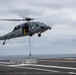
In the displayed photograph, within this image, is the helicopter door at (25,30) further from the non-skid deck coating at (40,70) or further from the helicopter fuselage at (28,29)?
the non-skid deck coating at (40,70)

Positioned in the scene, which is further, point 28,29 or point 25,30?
point 25,30

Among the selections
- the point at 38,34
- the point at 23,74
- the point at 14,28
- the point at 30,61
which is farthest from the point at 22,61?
the point at 23,74

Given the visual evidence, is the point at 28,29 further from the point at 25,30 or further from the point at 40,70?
the point at 40,70

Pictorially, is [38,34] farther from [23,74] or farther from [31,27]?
[23,74]

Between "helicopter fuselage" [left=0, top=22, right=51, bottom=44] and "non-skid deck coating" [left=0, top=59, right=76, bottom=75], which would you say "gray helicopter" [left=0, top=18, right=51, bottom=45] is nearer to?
"helicopter fuselage" [left=0, top=22, right=51, bottom=44]

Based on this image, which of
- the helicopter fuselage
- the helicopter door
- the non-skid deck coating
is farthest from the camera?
the helicopter door

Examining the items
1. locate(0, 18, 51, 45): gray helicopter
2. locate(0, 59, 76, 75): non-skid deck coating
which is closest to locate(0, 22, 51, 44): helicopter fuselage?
locate(0, 18, 51, 45): gray helicopter

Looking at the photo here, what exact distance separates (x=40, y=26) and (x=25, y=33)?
183 inches

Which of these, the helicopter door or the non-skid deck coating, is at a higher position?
the helicopter door

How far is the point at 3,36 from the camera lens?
70000mm

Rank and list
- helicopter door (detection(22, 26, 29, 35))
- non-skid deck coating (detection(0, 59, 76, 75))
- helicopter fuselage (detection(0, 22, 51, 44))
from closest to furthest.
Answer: non-skid deck coating (detection(0, 59, 76, 75))
helicopter fuselage (detection(0, 22, 51, 44))
helicopter door (detection(22, 26, 29, 35))

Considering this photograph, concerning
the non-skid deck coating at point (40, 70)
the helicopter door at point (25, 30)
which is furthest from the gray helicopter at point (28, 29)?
the non-skid deck coating at point (40, 70)

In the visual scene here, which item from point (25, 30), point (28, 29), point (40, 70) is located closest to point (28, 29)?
point (28, 29)

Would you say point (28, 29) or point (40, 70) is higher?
point (28, 29)
